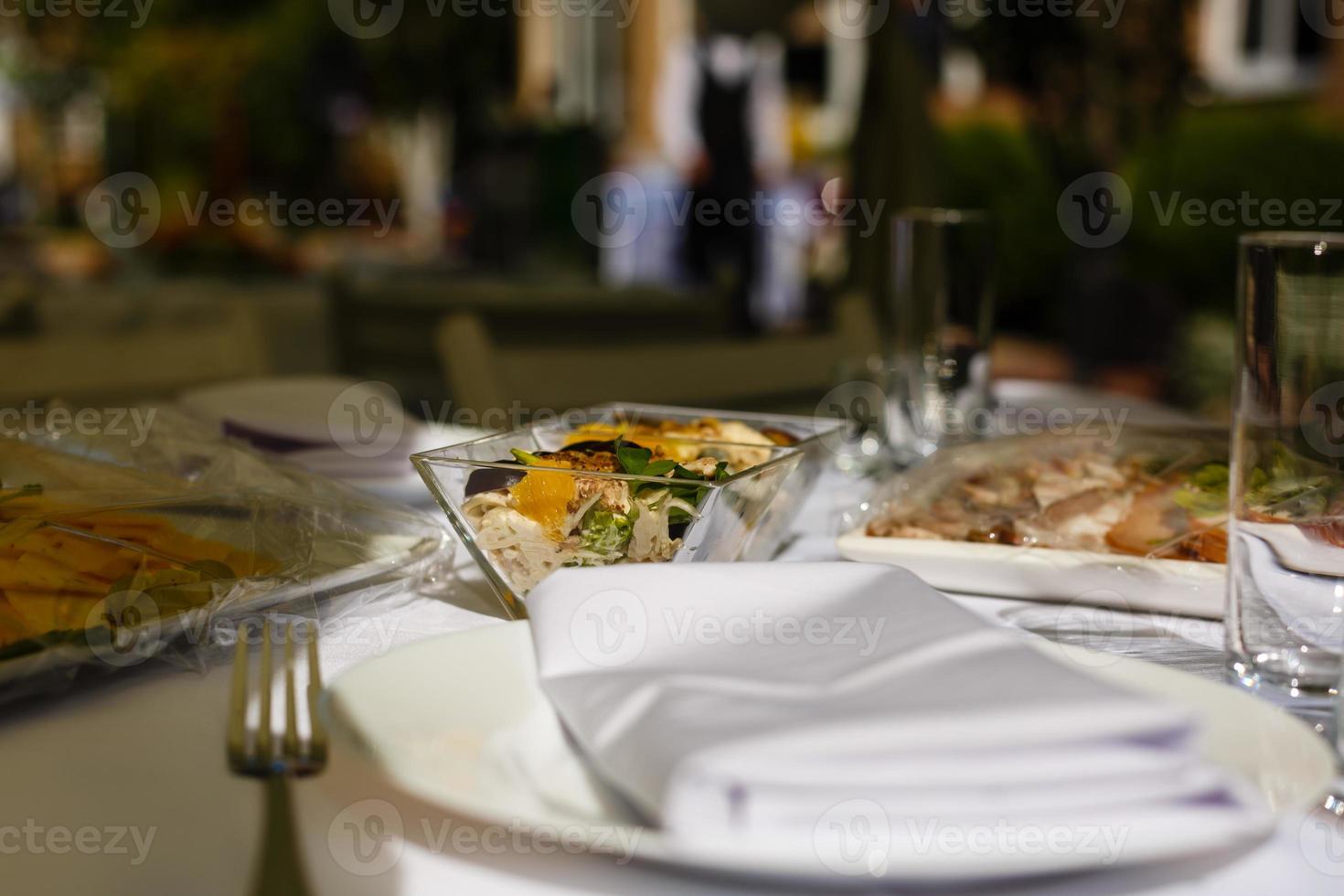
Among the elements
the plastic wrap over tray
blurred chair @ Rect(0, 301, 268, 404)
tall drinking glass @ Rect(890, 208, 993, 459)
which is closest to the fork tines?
the plastic wrap over tray

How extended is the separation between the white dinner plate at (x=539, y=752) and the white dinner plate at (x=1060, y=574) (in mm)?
176

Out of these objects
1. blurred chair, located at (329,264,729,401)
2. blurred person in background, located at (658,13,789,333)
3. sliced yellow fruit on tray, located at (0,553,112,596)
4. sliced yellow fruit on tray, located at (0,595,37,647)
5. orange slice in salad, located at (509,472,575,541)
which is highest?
blurred person in background, located at (658,13,789,333)

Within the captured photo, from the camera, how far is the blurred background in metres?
3.06

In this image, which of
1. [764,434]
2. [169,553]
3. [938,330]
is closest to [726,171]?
[938,330]

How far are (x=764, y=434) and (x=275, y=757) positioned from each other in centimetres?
47

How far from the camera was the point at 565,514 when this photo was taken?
24.8 inches

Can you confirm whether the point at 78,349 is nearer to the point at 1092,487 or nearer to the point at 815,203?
the point at 1092,487

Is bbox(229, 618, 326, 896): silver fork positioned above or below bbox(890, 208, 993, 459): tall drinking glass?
below

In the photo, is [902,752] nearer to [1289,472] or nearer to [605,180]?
[1289,472]

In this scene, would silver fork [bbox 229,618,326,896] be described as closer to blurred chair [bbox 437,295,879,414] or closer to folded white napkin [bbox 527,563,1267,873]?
folded white napkin [bbox 527,563,1267,873]

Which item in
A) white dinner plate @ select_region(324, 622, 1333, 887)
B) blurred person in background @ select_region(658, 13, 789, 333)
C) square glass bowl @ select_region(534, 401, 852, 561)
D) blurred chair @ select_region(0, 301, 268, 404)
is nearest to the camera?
white dinner plate @ select_region(324, 622, 1333, 887)

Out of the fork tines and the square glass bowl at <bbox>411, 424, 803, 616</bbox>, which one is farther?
the square glass bowl at <bbox>411, 424, 803, 616</bbox>

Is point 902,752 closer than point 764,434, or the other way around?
point 902,752

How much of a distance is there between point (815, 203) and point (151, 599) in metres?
11.9
